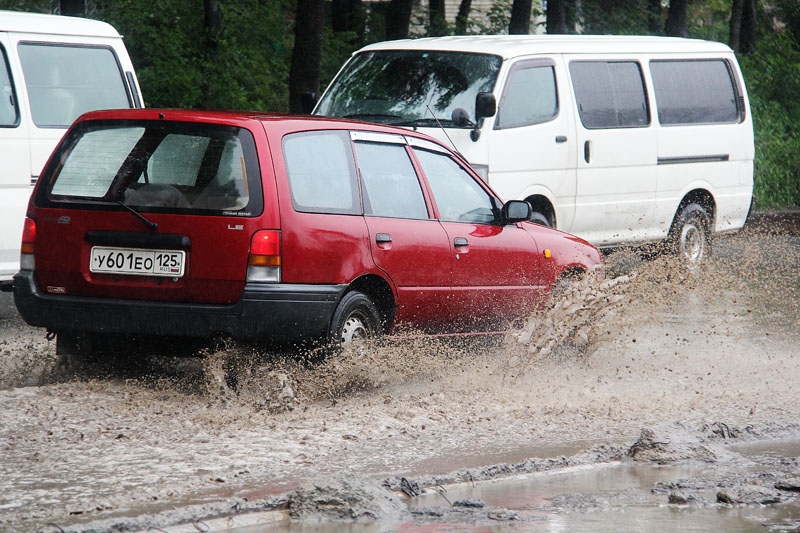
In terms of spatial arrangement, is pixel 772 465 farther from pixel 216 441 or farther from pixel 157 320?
pixel 157 320

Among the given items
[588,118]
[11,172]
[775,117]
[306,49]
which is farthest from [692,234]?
[775,117]

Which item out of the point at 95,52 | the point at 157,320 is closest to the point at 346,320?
the point at 157,320

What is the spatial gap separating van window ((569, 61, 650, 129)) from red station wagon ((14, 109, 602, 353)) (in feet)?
17.0

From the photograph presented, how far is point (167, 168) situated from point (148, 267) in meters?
0.58

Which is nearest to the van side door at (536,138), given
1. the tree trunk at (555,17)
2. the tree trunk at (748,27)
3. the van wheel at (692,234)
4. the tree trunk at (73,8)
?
the van wheel at (692,234)

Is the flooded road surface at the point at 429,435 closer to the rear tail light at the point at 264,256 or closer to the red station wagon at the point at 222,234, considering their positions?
the red station wagon at the point at 222,234

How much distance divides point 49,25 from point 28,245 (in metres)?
3.53

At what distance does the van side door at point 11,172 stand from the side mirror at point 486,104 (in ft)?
12.6

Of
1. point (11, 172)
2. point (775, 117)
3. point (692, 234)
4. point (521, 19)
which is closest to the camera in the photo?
point (11, 172)

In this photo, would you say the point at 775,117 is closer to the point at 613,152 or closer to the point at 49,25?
the point at 613,152

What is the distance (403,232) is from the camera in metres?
8.30

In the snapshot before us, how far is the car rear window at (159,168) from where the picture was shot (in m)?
7.45

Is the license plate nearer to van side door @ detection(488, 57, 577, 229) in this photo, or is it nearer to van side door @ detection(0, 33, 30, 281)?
van side door @ detection(0, 33, 30, 281)

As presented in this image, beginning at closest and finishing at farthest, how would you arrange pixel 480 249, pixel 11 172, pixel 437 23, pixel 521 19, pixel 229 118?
pixel 229 118 → pixel 480 249 → pixel 11 172 → pixel 521 19 → pixel 437 23
